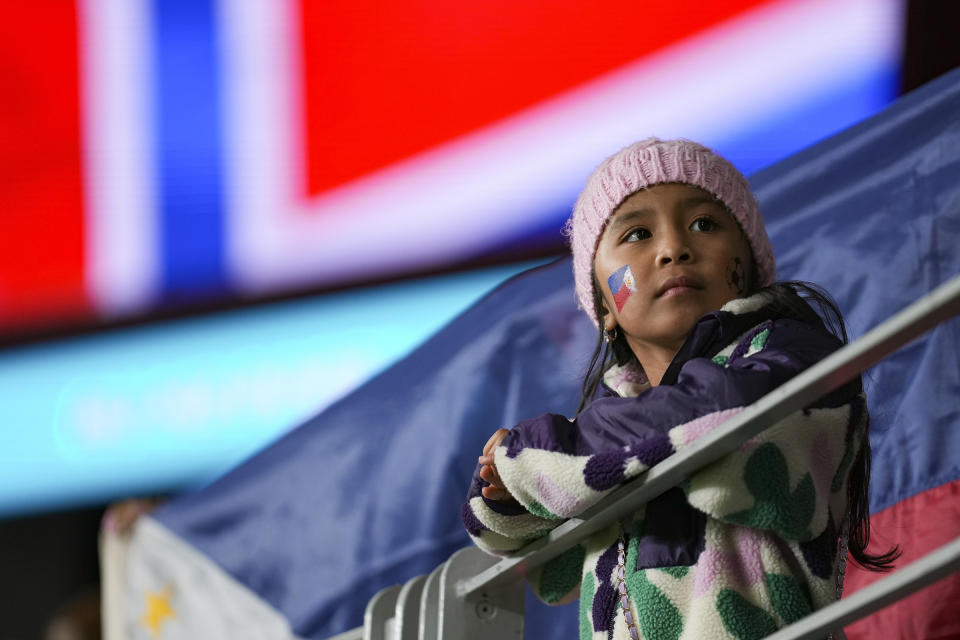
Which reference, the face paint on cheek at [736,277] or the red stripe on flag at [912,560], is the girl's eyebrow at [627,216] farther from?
the red stripe on flag at [912,560]

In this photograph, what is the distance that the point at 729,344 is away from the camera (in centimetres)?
93

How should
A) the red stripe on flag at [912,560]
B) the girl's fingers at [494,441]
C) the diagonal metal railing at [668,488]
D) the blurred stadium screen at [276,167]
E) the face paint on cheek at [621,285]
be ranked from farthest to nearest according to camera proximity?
the blurred stadium screen at [276,167] → the red stripe on flag at [912,560] → the face paint on cheek at [621,285] → the girl's fingers at [494,441] → the diagonal metal railing at [668,488]

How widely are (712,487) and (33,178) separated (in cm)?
236

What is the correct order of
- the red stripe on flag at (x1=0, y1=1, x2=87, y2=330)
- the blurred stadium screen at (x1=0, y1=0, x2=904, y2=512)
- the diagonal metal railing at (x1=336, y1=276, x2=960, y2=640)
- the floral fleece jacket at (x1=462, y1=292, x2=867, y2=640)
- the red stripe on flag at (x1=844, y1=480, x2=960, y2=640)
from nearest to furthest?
the diagonal metal railing at (x1=336, y1=276, x2=960, y2=640), the floral fleece jacket at (x1=462, y1=292, x2=867, y2=640), the red stripe on flag at (x1=844, y1=480, x2=960, y2=640), the blurred stadium screen at (x1=0, y1=0, x2=904, y2=512), the red stripe on flag at (x1=0, y1=1, x2=87, y2=330)

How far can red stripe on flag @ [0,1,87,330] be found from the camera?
277 centimetres

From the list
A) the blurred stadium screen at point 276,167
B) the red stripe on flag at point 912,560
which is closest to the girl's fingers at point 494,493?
the red stripe on flag at point 912,560

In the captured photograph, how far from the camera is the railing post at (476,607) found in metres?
0.97

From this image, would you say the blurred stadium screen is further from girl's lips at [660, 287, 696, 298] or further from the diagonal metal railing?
the diagonal metal railing

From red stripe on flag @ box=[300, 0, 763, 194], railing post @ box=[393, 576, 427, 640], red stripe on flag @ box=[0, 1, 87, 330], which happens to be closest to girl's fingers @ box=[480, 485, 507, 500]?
railing post @ box=[393, 576, 427, 640]

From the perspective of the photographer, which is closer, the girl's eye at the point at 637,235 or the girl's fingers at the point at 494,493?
the girl's fingers at the point at 494,493

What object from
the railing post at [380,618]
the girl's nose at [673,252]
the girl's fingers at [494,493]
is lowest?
the railing post at [380,618]

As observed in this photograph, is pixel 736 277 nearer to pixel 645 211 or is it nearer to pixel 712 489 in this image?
pixel 645 211

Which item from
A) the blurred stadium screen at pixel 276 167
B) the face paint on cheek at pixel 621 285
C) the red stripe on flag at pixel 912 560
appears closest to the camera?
the face paint on cheek at pixel 621 285

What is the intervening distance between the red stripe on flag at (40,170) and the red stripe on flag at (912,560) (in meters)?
1.88
